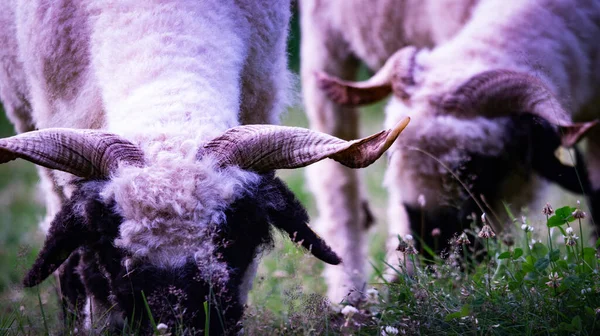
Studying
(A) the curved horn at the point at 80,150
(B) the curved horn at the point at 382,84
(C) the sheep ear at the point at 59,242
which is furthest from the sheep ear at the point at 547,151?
(C) the sheep ear at the point at 59,242

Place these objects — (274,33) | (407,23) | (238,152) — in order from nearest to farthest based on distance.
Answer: (238,152)
(274,33)
(407,23)

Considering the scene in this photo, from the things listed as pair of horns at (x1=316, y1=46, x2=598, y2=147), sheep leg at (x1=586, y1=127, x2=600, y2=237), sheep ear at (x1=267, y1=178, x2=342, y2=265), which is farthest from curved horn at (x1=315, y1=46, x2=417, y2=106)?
sheep ear at (x1=267, y1=178, x2=342, y2=265)

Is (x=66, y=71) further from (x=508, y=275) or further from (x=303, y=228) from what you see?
(x=508, y=275)

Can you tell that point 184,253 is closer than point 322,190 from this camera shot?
Yes

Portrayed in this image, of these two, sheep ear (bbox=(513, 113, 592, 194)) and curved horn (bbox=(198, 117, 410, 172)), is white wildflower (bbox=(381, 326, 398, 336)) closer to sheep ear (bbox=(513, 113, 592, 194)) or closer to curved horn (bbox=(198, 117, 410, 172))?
curved horn (bbox=(198, 117, 410, 172))

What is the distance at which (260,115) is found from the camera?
368 cm

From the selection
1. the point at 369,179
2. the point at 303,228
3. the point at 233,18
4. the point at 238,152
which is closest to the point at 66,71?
the point at 233,18

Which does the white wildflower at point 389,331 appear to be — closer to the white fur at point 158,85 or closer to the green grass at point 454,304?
the green grass at point 454,304

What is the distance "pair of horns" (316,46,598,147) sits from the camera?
4148 millimetres

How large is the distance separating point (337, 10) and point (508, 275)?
3560mm

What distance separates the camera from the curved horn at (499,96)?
4.26 metres

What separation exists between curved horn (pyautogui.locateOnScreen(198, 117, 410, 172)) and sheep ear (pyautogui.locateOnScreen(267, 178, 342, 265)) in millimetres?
146

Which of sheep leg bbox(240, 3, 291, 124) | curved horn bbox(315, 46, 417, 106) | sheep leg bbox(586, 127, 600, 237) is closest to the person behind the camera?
sheep leg bbox(240, 3, 291, 124)

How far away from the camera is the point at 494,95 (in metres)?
4.39
